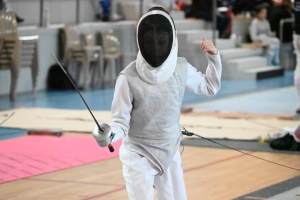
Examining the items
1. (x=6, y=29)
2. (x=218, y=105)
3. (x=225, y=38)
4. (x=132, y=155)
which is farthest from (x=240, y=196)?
A: (x=225, y=38)

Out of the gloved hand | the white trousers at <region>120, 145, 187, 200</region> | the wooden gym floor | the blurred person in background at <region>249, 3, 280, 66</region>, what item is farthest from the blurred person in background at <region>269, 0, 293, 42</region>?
the gloved hand

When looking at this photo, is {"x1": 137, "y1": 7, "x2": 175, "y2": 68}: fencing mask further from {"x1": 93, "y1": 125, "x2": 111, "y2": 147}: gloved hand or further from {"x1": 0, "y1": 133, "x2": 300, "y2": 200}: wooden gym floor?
{"x1": 0, "y1": 133, "x2": 300, "y2": 200}: wooden gym floor

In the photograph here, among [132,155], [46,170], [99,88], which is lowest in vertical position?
[99,88]

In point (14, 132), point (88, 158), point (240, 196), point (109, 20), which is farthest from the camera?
point (109, 20)

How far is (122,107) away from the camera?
10.6 ft

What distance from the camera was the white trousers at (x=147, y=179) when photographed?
3.24 metres

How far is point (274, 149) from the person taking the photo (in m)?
6.12

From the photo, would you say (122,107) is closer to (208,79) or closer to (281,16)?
(208,79)

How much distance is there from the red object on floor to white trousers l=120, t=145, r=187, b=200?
6.47 feet

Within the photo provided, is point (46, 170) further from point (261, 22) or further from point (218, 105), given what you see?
point (261, 22)

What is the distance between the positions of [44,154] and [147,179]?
286cm

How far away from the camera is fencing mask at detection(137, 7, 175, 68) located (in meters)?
3.32

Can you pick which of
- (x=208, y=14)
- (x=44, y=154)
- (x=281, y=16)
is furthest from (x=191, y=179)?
(x=281, y=16)

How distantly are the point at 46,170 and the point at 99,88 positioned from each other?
5.76 metres
